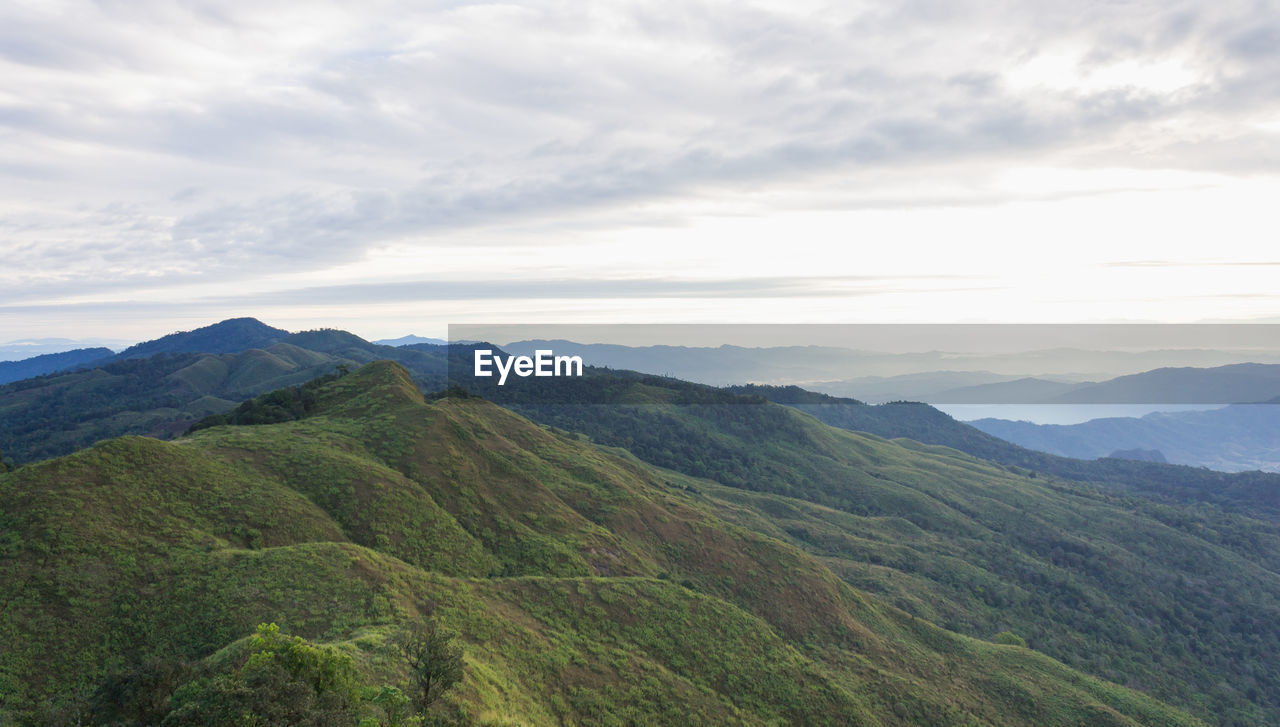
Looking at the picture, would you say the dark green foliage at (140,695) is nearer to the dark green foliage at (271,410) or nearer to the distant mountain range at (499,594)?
the distant mountain range at (499,594)

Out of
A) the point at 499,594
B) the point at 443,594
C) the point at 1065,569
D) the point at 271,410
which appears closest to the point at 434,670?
the point at 443,594

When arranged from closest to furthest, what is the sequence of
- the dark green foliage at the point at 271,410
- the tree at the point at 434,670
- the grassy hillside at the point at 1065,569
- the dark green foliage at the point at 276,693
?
the dark green foliage at the point at 276,693, the tree at the point at 434,670, the dark green foliage at the point at 271,410, the grassy hillside at the point at 1065,569

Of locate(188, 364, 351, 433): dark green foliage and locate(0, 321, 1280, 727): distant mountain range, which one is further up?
locate(188, 364, 351, 433): dark green foliage

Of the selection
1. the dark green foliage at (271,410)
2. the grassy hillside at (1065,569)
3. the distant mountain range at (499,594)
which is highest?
the dark green foliage at (271,410)

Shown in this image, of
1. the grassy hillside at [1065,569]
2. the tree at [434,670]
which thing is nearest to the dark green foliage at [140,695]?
the tree at [434,670]

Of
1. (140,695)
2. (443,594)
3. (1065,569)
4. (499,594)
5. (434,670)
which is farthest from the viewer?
(1065,569)

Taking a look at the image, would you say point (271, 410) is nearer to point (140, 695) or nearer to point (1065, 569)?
point (140, 695)

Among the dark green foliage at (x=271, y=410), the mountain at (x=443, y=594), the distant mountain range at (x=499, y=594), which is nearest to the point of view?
the mountain at (x=443, y=594)

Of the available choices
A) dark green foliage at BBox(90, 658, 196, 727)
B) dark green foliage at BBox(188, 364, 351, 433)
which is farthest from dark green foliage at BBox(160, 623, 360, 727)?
dark green foliage at BBox(188, 364, 351, 433)

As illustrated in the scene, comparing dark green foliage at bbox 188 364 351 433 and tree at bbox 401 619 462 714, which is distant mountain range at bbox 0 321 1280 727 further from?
tree at bbox 401 619 462 714

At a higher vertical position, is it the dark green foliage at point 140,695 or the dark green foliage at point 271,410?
the dark green foliage at point 271,410
